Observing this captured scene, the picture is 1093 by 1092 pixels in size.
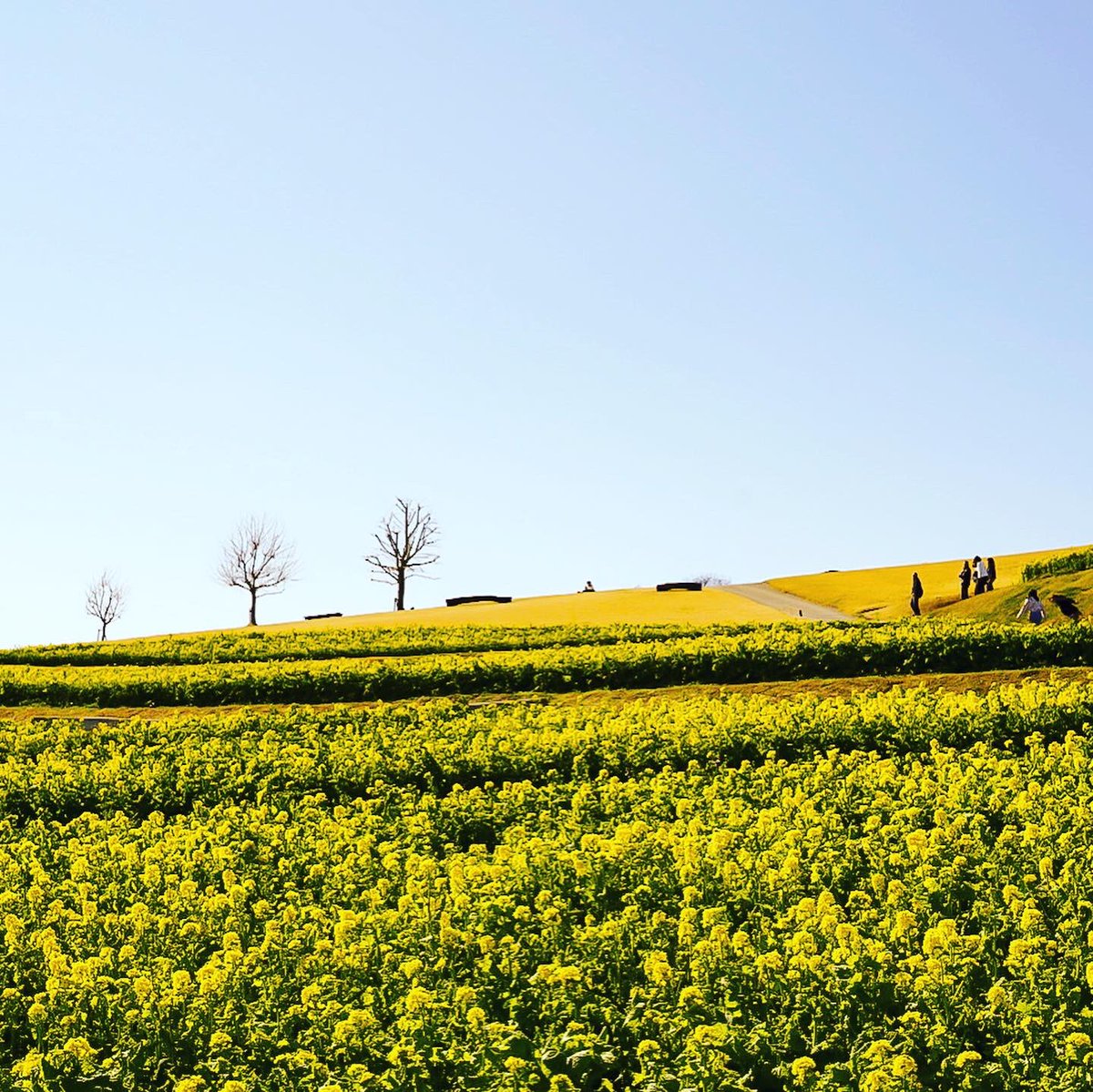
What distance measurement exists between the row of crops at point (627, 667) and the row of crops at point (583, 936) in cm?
1117

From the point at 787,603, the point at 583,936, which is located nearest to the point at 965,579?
the point at 787,603

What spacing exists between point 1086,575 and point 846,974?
3350 cm

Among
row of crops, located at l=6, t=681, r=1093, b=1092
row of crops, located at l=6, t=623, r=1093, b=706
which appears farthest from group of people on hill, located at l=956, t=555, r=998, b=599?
row of crops, located at l=6, t=681, r=1093, b=1092

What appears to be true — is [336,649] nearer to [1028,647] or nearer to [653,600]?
[1028,647]

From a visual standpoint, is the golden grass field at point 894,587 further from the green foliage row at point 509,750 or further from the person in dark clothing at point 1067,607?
the green foliage row at point 509,750

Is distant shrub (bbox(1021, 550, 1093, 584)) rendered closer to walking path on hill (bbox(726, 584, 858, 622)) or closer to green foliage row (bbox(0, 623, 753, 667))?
walking path on hill (bbox(726, 584, 858, 622))

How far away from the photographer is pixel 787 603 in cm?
5712

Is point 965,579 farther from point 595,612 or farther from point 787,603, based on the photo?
point 595,612

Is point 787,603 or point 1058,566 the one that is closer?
point 1058,566

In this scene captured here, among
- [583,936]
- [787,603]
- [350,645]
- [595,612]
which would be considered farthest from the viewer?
[787,603]

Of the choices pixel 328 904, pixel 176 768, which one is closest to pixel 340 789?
pixel 176 768

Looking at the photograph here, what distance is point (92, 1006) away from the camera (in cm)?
626

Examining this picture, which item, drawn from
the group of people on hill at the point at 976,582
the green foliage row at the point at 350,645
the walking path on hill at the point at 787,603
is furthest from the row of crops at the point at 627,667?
the walking path on hill at the point at 787,603

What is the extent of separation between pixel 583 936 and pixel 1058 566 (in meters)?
37.3
